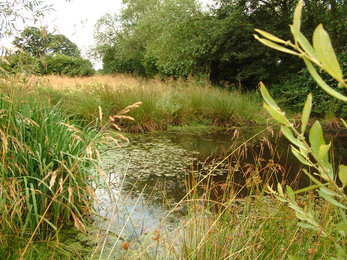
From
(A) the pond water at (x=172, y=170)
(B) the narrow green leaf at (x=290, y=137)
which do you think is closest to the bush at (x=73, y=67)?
(A) the pond water at (x=172, y=170)

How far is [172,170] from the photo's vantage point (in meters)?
3.77

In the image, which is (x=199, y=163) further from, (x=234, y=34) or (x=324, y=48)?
(x=234, y=34)

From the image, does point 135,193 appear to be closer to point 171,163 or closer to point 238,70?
point 171,163

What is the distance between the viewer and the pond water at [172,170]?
2.11m

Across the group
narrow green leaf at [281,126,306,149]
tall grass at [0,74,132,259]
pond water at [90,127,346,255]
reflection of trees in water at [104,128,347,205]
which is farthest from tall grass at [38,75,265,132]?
narrow green leaf at [281,126,306,149]

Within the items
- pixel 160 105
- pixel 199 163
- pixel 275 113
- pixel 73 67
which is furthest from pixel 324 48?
pixel 73 67

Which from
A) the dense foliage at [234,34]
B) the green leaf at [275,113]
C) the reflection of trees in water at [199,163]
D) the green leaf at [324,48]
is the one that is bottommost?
the reflection of trees in water at [199,163]

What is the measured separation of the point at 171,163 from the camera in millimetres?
4125

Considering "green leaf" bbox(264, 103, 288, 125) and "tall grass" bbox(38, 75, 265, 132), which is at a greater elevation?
"green leaf" bbox(264, 103, 288, 125)

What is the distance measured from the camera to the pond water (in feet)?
6.93

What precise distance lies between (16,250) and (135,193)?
166 centimetres

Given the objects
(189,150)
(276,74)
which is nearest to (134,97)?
(189,150)

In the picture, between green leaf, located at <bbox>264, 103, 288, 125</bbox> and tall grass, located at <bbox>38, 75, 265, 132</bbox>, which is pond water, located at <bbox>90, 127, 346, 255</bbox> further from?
green leaf, located at <bbox>264, 103, 288, 125</bbox>

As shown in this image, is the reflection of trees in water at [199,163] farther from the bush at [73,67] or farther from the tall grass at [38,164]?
the bush at [73,67]
